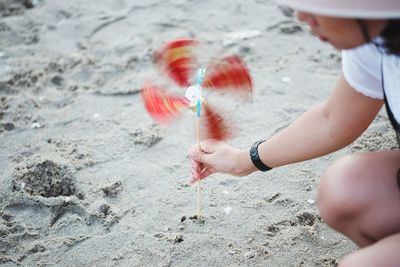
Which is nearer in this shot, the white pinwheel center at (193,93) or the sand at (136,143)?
the white pinwheel center at (193,93)

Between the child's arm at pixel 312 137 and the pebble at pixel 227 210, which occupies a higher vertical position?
the child's arm at pixel 312 137

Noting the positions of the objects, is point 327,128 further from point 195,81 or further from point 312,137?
point 195,81

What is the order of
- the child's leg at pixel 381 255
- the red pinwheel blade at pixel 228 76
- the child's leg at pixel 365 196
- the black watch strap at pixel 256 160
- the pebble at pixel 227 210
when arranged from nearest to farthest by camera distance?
the child's leg at pixel 381 255 → the child's leg at pixel 365 196 → the black watch strap at pixel 256 160 → the red pinwheel blade at pixel 228 76 → the pebble at pixel 227 210

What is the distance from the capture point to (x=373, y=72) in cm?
132

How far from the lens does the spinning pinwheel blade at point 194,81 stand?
1.72 meters

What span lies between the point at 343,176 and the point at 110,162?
1.19 meters

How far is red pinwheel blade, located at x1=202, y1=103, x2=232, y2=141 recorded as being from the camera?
1.79m

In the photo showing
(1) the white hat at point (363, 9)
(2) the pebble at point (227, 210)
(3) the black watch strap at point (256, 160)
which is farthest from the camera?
(2) the pebble at point (227, 210)

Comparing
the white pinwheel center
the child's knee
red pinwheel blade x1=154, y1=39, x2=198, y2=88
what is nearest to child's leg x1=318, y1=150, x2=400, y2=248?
the child's knee

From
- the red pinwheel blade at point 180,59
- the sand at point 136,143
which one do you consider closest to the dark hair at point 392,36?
the red pinwheel blade at point 180,59

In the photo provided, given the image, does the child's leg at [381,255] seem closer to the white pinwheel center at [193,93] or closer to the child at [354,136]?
the child at [354,136]

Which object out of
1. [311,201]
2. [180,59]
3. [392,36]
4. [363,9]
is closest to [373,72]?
[392,36]

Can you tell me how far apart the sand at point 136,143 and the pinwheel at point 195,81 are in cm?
41

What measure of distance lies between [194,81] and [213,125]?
0.55 feet
